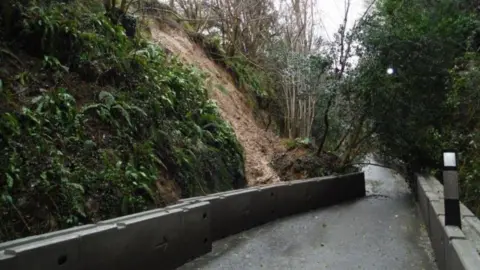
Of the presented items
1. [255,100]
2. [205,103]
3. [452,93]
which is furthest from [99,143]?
[255,100]

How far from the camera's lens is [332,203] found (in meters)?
14.6

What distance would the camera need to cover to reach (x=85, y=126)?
727cm

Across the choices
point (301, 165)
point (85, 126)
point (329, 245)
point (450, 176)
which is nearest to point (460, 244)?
point (450, 176)

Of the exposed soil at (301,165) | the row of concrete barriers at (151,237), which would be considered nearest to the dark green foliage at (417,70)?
the exposed soil at (301,165)

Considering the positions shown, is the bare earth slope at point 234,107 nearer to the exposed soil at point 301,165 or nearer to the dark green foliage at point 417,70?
the exposed soil at point 301,165

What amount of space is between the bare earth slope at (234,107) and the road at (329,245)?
3594 millimetres

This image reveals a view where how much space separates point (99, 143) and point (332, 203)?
9312mm

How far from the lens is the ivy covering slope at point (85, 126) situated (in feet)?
18.8

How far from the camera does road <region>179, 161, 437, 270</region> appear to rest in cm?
632

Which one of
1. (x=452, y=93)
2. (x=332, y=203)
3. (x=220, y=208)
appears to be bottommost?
(x=332, y=203)

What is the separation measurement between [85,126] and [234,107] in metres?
10.2

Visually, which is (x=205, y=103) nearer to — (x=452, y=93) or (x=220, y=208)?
(x=220, y=208)

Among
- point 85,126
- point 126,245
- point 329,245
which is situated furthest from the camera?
point 329,245

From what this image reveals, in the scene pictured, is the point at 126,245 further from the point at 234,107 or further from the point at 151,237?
the point at 234,107
